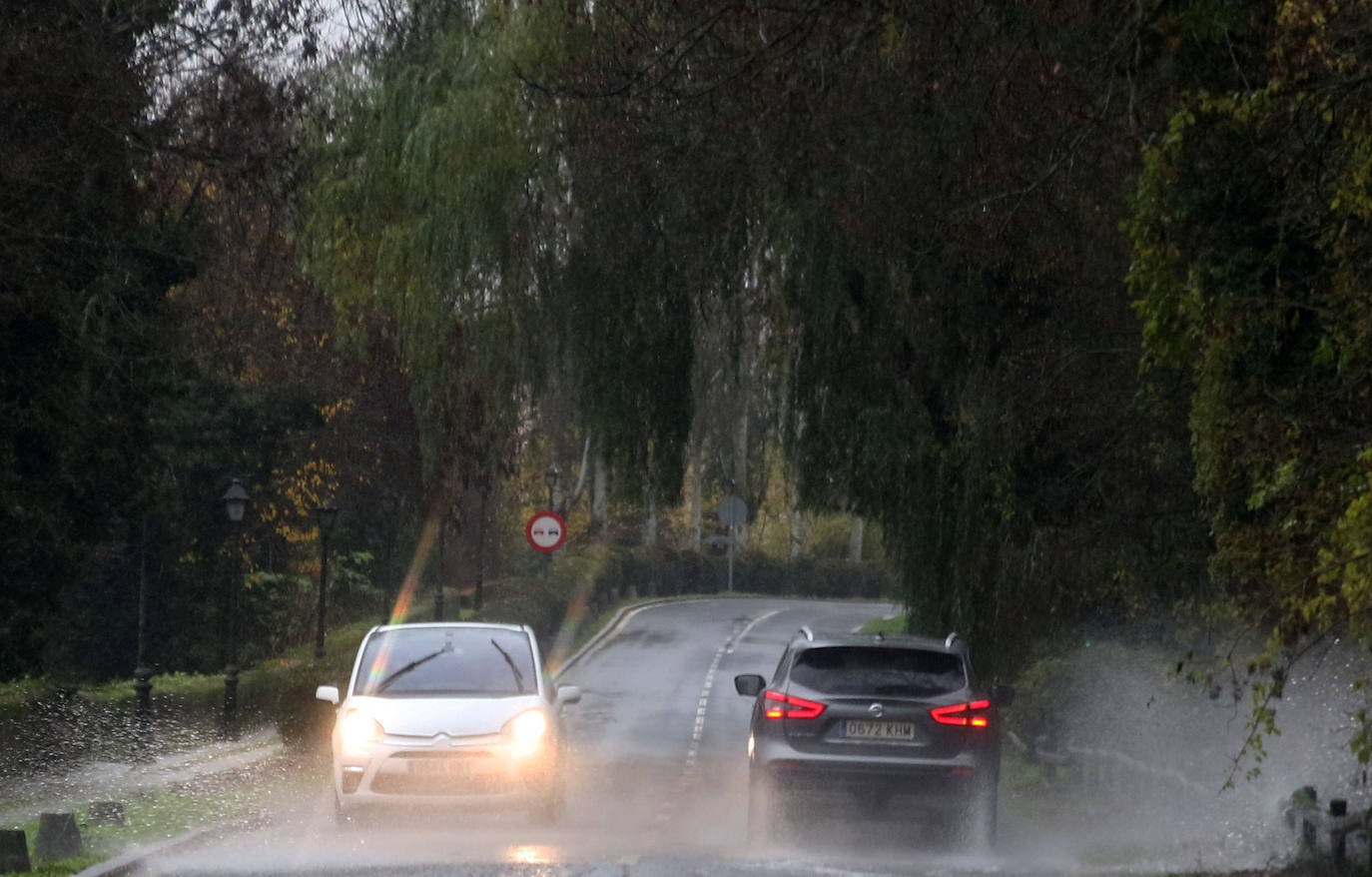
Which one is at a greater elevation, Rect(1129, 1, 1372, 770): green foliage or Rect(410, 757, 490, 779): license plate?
Rect(1129, 1, 1372, 770): green foliage

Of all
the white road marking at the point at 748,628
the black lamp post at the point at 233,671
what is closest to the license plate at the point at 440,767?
the black lamp post at the point at 233,671

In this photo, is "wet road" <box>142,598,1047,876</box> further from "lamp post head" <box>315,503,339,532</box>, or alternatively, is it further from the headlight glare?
"lamp post head" <box>315,503,339,532</box>

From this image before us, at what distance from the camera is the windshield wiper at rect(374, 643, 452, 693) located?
1460 centimetres

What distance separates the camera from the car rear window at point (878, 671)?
13398mm

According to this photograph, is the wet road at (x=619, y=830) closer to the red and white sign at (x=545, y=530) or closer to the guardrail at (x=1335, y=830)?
the guardrail at (x=1335, y=830)

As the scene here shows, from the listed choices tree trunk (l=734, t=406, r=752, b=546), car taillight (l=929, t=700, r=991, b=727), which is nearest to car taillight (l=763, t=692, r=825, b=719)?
car taillight (l=929, t=700, r=991, b=727)

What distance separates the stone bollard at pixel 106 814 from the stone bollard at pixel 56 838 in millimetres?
2422

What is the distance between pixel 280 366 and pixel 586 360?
2197cm

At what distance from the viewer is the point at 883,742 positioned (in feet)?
43.3

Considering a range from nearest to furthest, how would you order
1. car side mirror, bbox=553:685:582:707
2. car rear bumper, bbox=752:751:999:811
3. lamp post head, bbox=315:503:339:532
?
car rear bumper, bbox=752:751:999:811 → car side mirror, bbox=553:685:582:707 → lamp post head, bbox=315:503:339:532

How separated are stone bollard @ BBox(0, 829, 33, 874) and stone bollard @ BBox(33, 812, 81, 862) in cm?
65

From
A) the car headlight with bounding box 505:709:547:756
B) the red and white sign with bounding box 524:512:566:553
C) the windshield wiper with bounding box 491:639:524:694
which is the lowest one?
the car headlight with bounding box 505:709:547:756

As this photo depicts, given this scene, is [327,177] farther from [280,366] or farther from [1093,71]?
[280,366]

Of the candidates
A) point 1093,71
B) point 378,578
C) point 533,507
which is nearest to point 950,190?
point 1093,71
